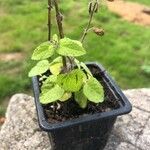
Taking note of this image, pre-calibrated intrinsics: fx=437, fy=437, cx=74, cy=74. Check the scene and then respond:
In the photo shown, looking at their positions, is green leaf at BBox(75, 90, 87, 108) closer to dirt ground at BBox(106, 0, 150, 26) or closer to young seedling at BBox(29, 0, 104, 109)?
young seedling at BBox(29, 0, 104, 109)

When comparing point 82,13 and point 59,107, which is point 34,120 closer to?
→ point 59,107

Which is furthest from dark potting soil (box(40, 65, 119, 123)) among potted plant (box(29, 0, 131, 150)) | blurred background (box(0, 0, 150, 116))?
blurred background (box(0, 0, 150, 116))

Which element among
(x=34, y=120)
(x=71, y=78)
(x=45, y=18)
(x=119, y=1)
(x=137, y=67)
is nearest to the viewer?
(x=71, y=78)

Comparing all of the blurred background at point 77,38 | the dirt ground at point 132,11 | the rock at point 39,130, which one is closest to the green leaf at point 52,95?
the rock at point 39,130

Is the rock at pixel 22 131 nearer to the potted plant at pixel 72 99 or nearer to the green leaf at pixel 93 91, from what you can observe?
the potted plant at pixel 72 99

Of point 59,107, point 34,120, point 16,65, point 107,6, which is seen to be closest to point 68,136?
point 59,107

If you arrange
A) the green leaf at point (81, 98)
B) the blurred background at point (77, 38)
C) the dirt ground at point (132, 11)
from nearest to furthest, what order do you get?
1. the green leaf at point (81, 98)
2. the blurred background at point (77, 38)
3. the dirt ground at point (132, 11)

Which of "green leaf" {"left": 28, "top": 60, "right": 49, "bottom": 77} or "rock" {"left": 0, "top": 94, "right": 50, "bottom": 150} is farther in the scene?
"rock" {"left": 0, "top": 94, "right": 50, "bottom": 150}

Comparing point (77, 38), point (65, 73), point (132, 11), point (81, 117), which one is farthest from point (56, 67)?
point (132, 11)
